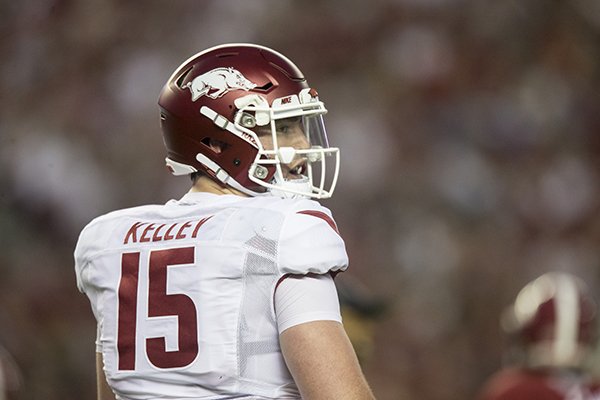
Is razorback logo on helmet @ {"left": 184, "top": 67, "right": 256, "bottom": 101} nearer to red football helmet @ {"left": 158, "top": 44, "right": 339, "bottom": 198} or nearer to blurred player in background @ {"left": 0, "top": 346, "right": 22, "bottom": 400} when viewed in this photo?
red football helmet @ {"left": 158, "top": 44, "right": 339, "bottom": 198}

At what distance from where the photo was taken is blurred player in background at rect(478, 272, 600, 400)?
A: 3016mm

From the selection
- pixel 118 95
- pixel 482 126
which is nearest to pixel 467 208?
pixel 482 126

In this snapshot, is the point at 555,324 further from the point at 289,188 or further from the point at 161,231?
the point at 161,231

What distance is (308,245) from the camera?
1.57 meters

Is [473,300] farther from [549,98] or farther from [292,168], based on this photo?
[292,168]

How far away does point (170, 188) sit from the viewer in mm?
6258

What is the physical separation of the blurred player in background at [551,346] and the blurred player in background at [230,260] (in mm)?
1474

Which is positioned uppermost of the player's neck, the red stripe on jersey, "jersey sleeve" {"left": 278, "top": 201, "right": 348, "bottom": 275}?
the player's neck

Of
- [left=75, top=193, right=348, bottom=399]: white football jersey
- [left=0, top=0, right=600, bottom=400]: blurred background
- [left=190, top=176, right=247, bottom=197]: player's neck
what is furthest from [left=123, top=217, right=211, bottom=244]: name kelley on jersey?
[left=0, top=0, right=600, bottom=400]: blurred background

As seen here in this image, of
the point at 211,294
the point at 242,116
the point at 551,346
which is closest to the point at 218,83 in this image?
the point at 242,116

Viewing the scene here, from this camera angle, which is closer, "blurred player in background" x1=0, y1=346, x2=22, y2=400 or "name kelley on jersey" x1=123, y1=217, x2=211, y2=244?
"name kelley on jersey" x1=123, y1=217, x2=211, y2=244

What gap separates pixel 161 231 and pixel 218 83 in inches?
11.5

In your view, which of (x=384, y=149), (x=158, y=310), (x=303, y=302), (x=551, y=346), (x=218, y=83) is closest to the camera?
(x=303, y=302)

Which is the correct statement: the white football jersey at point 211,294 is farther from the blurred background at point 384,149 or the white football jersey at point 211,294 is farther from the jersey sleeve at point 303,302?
the blurred background at point 384,149
